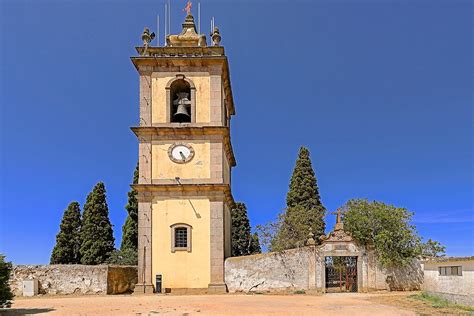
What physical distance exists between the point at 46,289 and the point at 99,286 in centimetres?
251

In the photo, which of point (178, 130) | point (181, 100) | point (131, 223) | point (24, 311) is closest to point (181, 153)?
point (178, 130)

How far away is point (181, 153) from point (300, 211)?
14.0 meters

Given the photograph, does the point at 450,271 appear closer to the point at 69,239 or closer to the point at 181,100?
the point at 181,100

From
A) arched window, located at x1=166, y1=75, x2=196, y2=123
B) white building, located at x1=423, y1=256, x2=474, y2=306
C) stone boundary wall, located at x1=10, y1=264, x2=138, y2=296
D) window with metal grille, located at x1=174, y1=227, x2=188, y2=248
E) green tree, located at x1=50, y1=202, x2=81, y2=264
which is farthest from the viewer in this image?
green tree, located at x1=50, y1=202, x2=81, y2=264

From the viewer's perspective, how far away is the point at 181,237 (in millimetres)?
22938

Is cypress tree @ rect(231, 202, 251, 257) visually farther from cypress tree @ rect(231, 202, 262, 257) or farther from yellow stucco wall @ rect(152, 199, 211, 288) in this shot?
yellow stucco wall @ rect(152, 199, 211, 288)

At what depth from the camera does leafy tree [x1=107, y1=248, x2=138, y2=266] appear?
111 ft

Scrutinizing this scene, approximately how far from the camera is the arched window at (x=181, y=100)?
24.1 metres

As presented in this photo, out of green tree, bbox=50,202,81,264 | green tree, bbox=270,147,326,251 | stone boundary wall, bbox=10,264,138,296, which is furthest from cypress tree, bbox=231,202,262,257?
stone boundary wall, bbox=10,264,138,296

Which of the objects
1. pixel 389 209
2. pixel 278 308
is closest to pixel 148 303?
pixel 278 308

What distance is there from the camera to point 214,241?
74.4 ft

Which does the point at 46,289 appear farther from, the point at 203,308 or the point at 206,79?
the point at 206,79

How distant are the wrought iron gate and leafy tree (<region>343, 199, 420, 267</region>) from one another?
4.29 ft

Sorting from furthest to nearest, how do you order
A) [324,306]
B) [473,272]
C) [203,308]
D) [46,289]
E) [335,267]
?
1. [335,267]
2. [46,289]
3. [473,272]
4. [324,306]
5. [203,308]
